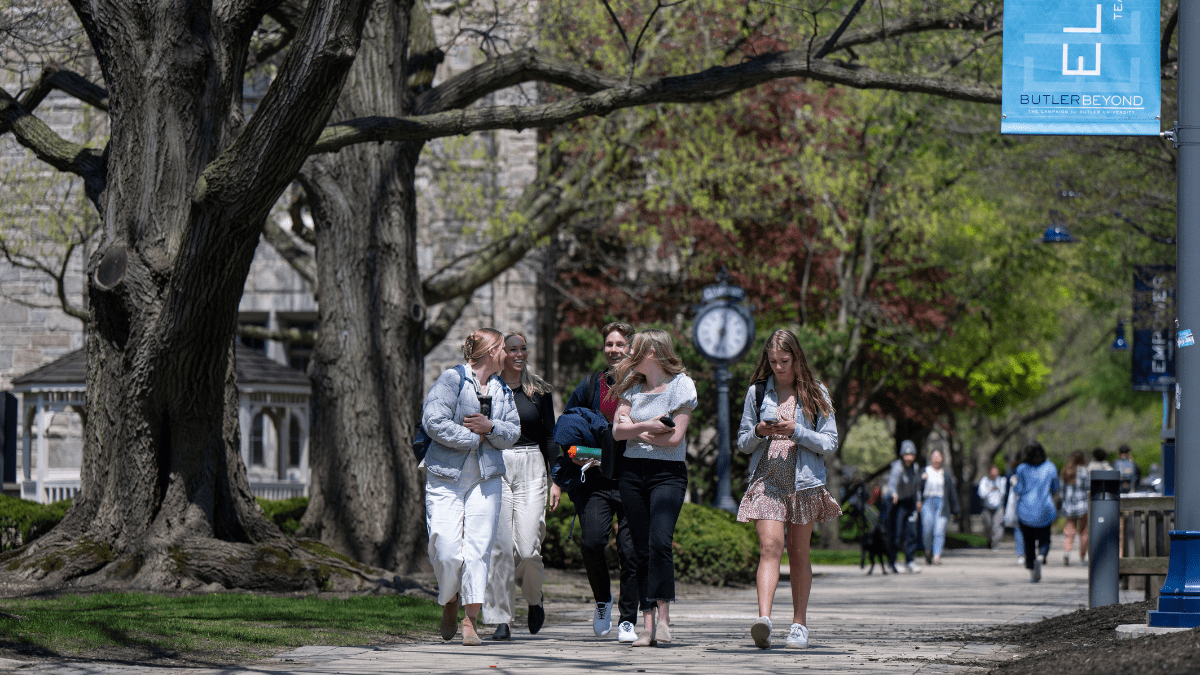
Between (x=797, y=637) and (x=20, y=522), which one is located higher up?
(x=20, y=522)

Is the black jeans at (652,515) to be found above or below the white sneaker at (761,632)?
above

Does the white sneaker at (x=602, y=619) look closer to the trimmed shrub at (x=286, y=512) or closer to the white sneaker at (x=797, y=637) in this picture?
the white sneaker at (x=797, y=637)

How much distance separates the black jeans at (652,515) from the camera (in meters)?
8.50

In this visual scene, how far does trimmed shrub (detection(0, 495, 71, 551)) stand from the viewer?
13.9 m

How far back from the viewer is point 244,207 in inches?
389

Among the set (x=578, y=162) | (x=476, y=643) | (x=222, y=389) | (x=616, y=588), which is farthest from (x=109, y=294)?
(x=578, y=162)

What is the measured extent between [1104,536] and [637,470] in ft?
14.6

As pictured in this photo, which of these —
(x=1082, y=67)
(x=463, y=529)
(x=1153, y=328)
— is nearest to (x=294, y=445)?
(x=1153, y=328)

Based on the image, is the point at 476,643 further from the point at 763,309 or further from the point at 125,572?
the point at 763,309

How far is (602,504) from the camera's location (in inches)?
356

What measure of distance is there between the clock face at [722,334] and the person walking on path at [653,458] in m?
9.56

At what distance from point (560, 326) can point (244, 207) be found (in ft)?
58.0

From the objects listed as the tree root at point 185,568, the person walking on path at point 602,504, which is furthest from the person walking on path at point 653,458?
the tree root at point 185,568

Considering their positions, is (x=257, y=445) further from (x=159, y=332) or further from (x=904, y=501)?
(x=159, y=332)
